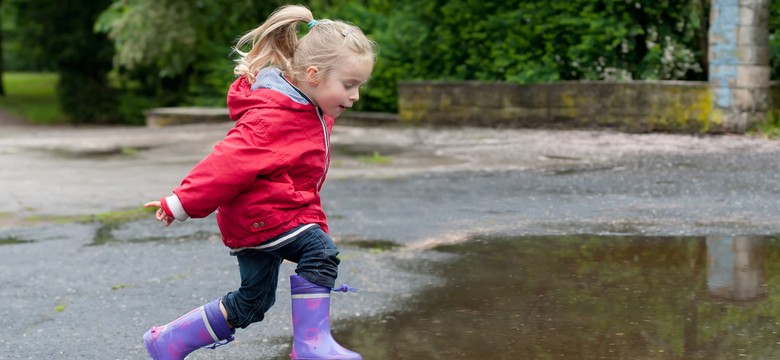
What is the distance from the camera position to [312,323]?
3.60 metres

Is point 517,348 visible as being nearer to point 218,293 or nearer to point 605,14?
point 218,293

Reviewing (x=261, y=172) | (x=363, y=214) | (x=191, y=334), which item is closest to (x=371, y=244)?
(x=363, y=214)

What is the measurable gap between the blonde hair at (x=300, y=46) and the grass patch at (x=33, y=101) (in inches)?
1072

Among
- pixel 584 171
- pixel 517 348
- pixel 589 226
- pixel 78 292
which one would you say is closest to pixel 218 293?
pixel 78 292

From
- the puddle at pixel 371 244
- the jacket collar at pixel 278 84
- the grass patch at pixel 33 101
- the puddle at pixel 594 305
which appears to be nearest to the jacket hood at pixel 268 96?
the jacket collar at pixel 278 84

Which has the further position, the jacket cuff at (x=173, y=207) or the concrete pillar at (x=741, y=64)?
the concrete pillar at (x=741, y=64)

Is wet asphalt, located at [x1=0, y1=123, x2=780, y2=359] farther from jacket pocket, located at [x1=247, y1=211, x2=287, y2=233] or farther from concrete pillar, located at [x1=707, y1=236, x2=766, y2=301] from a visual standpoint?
jacket pocket, located at [x1=247, y1=211, x2=287, y2=233]

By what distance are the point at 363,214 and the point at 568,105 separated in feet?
20.5

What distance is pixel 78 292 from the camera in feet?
18.5

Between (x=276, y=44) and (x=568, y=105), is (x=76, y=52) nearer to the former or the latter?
(x=568, y=105)

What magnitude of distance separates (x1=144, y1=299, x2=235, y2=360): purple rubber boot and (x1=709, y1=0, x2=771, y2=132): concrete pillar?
30.4 feet

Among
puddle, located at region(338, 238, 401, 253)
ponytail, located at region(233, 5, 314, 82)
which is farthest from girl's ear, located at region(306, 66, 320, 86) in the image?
puddle, located at region(338, 238, 401, 253)

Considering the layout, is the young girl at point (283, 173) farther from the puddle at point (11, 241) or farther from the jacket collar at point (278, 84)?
the puddle at point (11, 241)

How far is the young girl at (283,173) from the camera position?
3.50 metres
